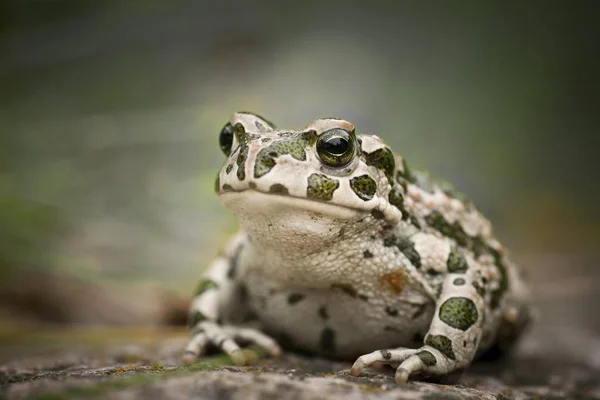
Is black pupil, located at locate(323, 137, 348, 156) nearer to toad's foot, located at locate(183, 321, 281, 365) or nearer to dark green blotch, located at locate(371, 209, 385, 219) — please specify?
dark green blotch, located at locate(371, 209, 385, 219)

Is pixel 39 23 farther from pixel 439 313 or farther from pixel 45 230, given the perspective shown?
pixel 439 313

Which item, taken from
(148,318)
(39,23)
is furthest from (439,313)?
(39,23)

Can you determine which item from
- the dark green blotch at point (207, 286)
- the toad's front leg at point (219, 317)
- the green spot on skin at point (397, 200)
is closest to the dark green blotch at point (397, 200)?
the green spot on skin at point (397, 200)

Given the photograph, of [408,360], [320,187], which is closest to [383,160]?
[320,187]

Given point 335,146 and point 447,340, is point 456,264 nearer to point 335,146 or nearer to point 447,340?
point 447,340

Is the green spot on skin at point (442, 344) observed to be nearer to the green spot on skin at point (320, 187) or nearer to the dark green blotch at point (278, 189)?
the green spot on skin at point (320, 187)

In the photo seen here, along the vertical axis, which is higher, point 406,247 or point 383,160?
point 383,160
